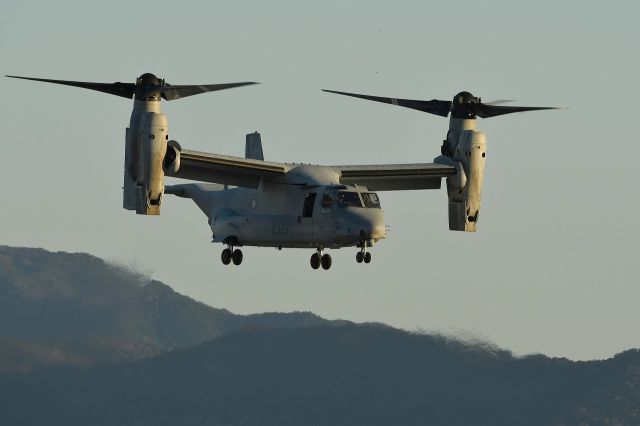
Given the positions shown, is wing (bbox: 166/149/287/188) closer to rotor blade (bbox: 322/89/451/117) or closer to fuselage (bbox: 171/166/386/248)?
fuselage (bbox: 171/166/386/248)

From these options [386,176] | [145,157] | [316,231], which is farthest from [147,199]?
[386,176]

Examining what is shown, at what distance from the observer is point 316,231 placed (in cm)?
6894

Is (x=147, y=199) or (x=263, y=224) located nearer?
(x=147, y=199)

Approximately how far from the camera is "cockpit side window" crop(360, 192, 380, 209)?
68.1 meters

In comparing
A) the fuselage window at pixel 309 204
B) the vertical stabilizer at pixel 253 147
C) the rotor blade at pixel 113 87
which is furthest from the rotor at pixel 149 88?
the vertical stabilizer at pixel 253 147

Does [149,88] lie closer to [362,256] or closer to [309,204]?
[309,204]

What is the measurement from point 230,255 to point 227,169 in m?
4.37

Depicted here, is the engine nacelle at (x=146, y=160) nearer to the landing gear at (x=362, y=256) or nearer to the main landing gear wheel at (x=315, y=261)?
the main landing gear wheel at (x=315, y=261)

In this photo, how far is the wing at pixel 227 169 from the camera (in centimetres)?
6981

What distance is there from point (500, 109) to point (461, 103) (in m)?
1.81

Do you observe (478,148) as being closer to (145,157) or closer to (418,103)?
(418,103)

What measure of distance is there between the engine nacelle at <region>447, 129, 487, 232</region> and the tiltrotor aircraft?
0.04 metres

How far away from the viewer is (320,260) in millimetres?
70562

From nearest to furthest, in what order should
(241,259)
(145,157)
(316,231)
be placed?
(145,157) → (316,231) → (241,259)
